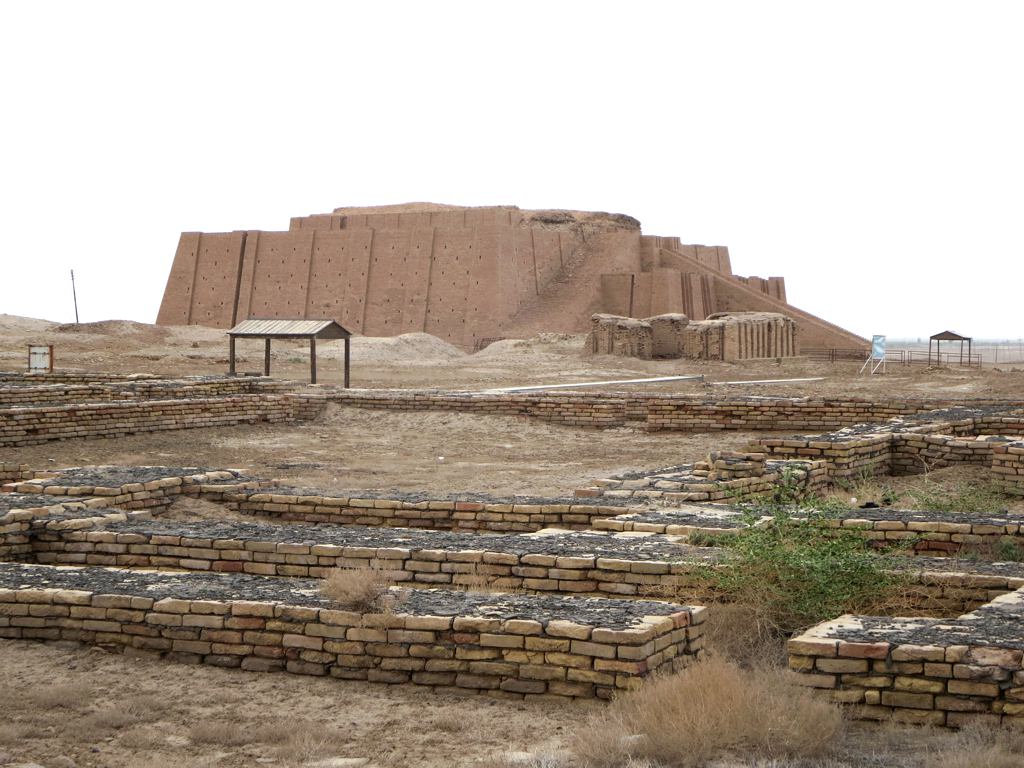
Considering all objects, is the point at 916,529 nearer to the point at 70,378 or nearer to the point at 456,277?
the point at 70,378

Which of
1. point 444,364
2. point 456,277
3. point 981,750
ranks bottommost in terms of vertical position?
point 981,750

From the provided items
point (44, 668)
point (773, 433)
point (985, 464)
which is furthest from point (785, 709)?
point (773, 433)

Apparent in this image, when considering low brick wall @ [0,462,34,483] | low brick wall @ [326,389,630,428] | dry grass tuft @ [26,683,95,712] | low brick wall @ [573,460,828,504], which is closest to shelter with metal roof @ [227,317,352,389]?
low brick wall @ [326,389,630,428]

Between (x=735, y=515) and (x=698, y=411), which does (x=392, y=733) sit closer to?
(x=735, y=515)

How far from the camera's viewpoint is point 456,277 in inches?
1649

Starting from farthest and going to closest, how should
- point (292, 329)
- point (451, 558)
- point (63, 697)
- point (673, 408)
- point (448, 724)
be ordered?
1. point (292, 329)
2. point (673, 408)
3. point (451, 558)
4. point (63, 697)
5. point (448, 724)

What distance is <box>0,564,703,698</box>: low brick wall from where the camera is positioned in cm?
444

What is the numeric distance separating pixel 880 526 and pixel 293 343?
32259mm

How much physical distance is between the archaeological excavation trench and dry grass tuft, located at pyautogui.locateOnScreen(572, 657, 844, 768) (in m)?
0.35

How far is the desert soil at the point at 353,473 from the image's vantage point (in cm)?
402

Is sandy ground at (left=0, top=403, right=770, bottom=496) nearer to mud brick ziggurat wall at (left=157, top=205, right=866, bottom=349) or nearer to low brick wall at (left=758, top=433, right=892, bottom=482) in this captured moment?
low brick wall at (left=758, top=433, right=892, bottom=482)

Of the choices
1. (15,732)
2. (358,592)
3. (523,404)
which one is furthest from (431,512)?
(523,404)

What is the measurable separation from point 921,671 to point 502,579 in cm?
231

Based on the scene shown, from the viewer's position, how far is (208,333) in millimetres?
41281
